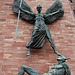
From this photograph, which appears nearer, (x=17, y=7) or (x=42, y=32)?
(x=42, y=32)

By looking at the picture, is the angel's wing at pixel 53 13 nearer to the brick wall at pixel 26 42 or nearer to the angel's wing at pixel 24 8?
the brick wall at pixel 26 42

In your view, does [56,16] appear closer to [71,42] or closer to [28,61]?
[71,42]

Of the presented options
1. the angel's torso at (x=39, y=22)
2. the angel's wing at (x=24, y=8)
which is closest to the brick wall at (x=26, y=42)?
the angel's wing at (x=24, y=8)

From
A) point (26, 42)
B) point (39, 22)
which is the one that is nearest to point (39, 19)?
point (39, 22)

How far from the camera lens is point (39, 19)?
24.4 feet

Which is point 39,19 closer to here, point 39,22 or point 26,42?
point 39,22

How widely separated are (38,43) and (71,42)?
5.74 ft

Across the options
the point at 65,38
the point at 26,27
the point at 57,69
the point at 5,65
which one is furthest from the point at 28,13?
the point at 57,69

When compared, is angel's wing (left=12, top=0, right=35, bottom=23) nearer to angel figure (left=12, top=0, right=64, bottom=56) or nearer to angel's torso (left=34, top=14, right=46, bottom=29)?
angel figure (left=12, top=0, right=64, bottom=56)

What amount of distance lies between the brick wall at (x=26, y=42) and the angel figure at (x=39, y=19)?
294mm

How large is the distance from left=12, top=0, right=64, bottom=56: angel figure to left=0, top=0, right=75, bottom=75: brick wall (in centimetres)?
29

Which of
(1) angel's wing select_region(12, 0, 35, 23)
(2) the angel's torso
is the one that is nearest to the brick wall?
(1) angel's wing select_region(12, 0, 35, 23)

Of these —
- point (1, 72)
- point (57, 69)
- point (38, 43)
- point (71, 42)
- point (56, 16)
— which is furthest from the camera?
point (56, 16)

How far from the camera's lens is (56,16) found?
8.13 metres
